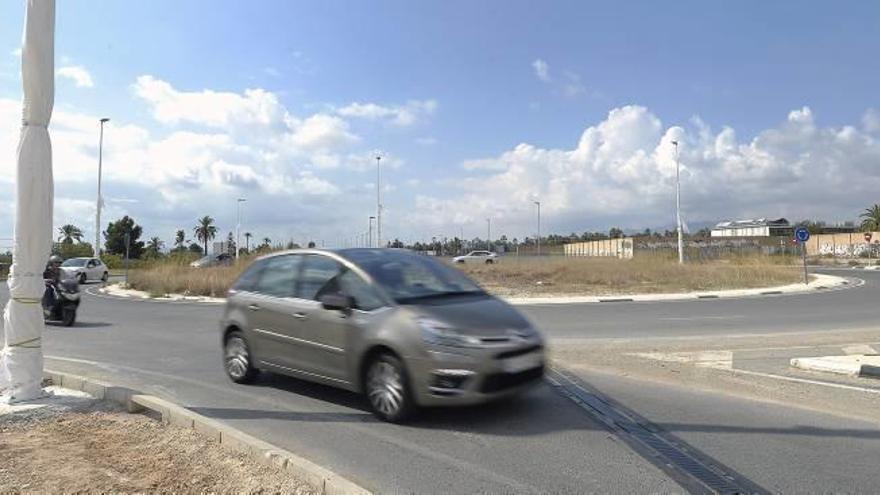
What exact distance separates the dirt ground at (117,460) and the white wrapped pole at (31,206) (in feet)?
2.33

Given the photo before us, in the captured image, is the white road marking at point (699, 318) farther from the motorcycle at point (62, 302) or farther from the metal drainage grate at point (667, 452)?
the motorcycle at point (62, 302)

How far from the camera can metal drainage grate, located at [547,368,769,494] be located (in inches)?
185

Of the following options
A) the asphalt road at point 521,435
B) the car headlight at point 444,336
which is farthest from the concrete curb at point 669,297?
the car headlight at point 444,336

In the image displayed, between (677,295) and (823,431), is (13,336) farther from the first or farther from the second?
(677,295)

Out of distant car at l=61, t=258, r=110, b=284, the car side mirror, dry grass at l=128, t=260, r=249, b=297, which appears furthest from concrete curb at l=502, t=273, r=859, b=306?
distant car at l=61, t=258, r=110, b=284

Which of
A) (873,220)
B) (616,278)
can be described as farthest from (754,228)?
(616,278)

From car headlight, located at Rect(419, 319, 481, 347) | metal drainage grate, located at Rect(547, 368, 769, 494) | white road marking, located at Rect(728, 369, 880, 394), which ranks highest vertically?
car headlight, located at Rect(419, 319, 481, 347)

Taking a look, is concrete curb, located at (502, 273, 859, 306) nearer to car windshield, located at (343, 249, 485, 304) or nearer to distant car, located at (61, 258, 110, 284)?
car windshield, located at (343, 249, 485, 304)

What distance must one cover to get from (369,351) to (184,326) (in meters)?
10.4

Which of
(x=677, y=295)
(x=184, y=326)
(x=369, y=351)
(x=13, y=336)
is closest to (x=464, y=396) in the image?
(x=369, y=351)

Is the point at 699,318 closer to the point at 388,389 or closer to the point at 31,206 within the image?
the point at 388,389

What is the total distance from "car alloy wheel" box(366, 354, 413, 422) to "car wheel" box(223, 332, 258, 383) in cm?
222

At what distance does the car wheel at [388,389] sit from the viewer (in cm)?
617

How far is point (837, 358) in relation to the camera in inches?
377
